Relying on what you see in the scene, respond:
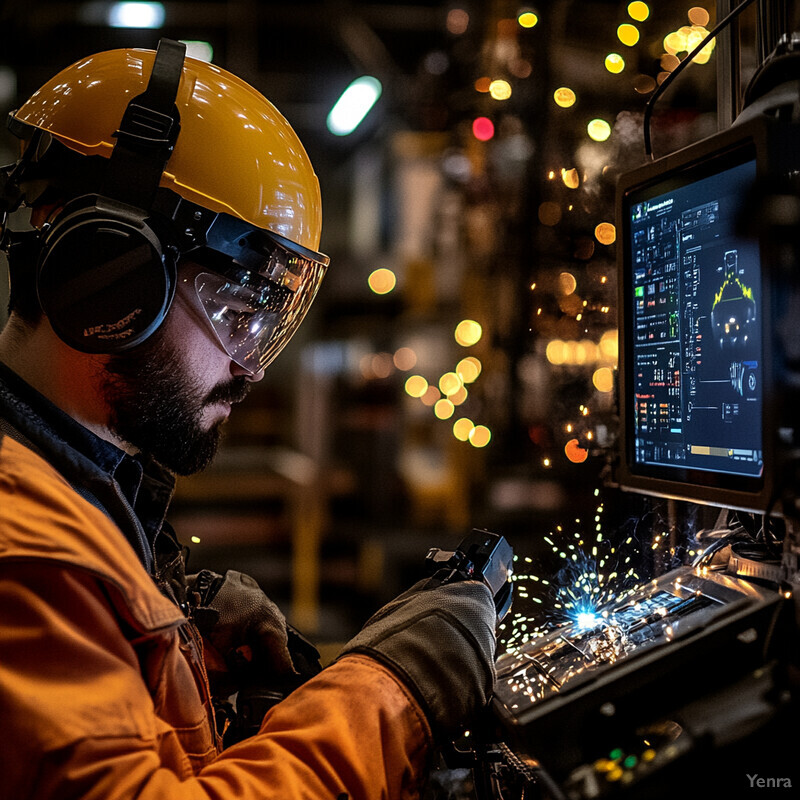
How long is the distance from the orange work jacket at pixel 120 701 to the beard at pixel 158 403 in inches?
8.8

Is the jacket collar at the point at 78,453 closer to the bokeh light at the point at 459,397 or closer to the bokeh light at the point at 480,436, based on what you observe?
the bokeh light at the point at 480,436

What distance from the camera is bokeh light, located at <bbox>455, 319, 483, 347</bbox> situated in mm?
3730

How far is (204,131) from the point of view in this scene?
106 centimetres

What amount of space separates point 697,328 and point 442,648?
0.53 m

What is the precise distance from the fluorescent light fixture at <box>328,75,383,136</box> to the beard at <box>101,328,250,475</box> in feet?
6.53

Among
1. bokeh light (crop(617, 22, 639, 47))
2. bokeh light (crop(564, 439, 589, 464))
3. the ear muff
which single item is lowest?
bokeh light (crop(564, 439, 589, 464))

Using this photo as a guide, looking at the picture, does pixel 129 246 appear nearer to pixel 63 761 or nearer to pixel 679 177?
pixel 63 761

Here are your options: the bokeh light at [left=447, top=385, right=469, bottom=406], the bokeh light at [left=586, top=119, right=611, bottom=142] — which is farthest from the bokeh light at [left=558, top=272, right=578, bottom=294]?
the bokeh light at [left=447, top=385, right=469, bottom=406]

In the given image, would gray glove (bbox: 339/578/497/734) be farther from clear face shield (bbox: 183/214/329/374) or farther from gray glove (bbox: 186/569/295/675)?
clear face shield (bbox: 183/214/329/374)

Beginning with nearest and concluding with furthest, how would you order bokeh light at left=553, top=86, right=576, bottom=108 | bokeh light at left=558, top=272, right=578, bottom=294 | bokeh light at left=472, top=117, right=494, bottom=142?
bokeh light at left=558, top=272, right=578, bottom=294, bokeh light at left=553, top=86, right=576, bottom=108, bokeh light at left=472, top=117, right=494, bottom=142

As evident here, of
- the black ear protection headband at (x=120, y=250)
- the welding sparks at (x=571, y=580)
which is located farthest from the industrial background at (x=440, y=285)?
the black ear protection headband at (x=120, y=250)

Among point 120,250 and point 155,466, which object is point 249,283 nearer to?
point 120,250

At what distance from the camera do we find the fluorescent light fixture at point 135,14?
4.03 metres

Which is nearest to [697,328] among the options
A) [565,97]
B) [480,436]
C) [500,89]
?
[565,97]
